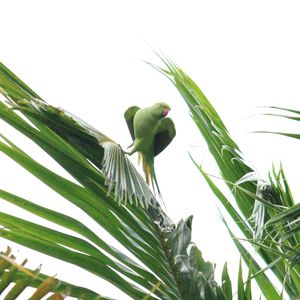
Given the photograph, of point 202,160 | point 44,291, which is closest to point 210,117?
point 202,160

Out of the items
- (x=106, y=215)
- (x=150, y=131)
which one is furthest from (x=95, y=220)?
(x=150, y=131)

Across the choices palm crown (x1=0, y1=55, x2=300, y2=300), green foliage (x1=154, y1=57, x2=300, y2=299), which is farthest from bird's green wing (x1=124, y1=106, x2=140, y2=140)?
green foliage (x1=154, y1=57, x2=300, y2=299)

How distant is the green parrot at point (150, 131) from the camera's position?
4.12 ft

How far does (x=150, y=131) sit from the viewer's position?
1.25 metres

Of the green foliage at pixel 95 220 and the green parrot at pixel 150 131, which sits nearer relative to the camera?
the green foliage at pixel 95 220

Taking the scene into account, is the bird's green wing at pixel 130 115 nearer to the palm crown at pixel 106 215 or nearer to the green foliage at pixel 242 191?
the palm crown at pixel 106 215

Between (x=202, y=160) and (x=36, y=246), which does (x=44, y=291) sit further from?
(x=202, y=160)

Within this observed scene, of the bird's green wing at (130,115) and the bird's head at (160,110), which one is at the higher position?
the bird's green wing at (130,115)

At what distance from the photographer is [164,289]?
1204 millimetres

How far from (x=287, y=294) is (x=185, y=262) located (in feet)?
0.75

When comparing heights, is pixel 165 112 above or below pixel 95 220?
above

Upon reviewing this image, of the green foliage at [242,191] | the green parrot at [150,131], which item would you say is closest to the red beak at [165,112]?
the green parrot at [150,131]

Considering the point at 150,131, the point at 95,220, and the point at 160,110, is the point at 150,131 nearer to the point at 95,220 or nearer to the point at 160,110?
the point at 160,110

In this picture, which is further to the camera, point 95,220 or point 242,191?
point 242,191
